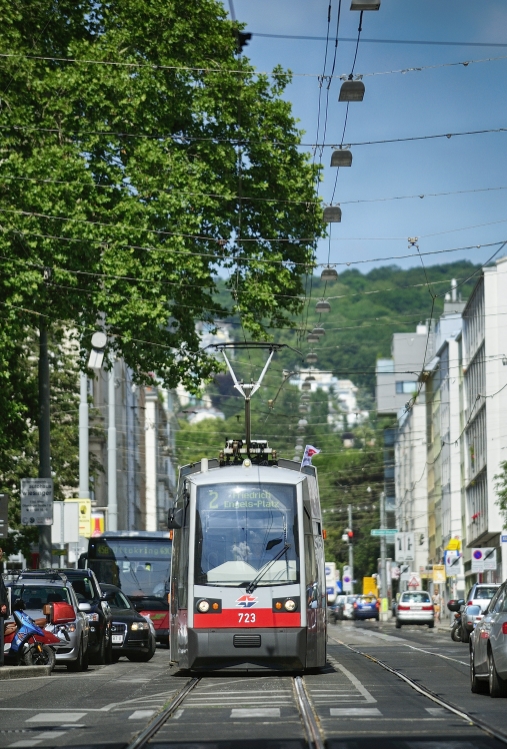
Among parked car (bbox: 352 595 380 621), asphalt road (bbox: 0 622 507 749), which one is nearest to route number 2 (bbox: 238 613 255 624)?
asphalt road (bbox: 0 622 507 749)

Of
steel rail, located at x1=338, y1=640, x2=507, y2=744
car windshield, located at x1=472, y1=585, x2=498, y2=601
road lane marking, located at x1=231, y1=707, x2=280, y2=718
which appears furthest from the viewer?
car windshield, located at x1=472, y1=585, x2=498, y2=601

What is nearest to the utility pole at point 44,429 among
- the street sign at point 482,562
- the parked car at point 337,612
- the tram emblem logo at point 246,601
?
the tram emblem logo at point 246,601

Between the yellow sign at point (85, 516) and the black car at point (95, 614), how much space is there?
11.6 metres

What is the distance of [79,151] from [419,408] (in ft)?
326

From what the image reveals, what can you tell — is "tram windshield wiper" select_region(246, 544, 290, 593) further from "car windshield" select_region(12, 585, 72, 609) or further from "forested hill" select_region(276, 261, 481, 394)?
"forested hill" select_region(276, 261, 481, 394)

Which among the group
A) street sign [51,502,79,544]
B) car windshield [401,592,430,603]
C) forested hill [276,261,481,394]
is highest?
forested hill [276,261,481,394]

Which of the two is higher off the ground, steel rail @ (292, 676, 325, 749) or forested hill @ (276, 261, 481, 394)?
forested hill @ (276, 261, 481, 394)

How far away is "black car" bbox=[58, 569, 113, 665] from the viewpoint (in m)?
28.7

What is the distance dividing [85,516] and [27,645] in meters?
17.0

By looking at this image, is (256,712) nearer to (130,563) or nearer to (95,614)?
(95,614)

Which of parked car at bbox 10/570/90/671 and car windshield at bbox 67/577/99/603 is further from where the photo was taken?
car windshield at bbox 67/577/99/603

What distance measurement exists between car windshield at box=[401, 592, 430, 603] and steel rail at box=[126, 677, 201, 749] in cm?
5200

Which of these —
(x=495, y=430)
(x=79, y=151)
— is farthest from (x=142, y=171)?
(x=495, y=430)

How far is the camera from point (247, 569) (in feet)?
75.3
